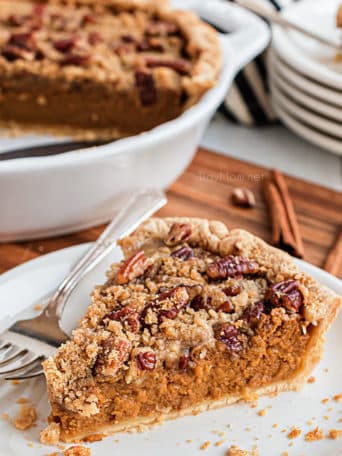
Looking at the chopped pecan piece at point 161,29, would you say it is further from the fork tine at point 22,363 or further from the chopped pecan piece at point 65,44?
the fork tine at point 22,363

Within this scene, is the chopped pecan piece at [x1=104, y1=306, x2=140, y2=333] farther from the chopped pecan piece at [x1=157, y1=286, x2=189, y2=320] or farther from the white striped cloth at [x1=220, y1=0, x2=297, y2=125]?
the white striped cloth at [x1=220, y1=0, x2=297, y2=125]

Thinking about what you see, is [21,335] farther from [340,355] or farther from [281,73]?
[281,73]

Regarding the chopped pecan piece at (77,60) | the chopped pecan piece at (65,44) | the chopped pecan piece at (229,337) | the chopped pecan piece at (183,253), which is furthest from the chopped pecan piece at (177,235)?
the chopped pecan piece at (65,44)

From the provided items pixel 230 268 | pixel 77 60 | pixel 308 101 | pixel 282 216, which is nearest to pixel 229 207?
pixel 282 216

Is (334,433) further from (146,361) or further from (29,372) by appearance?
(29,372)

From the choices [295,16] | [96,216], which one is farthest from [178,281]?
[295,16]

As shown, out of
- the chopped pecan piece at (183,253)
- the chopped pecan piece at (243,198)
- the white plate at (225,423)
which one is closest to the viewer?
the white plate at (225,423)
